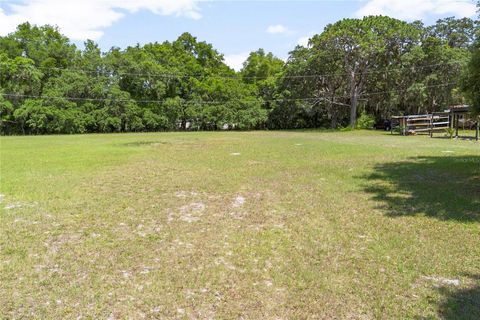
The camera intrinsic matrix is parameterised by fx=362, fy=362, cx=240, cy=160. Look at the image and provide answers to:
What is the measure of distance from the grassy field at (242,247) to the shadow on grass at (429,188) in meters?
0.05

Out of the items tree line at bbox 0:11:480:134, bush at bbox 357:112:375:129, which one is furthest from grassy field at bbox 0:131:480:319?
bush at bbox 357:112:375:129

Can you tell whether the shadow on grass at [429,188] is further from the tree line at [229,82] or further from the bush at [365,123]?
the bush at [365,123]

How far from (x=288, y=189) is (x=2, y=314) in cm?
642

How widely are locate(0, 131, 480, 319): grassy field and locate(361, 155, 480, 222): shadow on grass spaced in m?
0.05

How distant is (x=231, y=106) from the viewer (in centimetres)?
4591

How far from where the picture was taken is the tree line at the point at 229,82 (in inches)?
1363

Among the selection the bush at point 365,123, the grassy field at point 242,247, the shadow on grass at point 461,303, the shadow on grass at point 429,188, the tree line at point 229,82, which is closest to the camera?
the shadow on grass at point 461,303

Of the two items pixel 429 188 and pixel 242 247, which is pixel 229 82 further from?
pixel 242 247

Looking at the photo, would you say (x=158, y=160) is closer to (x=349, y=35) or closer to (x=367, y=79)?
(x=349, y=35)

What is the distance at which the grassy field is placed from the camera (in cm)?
357

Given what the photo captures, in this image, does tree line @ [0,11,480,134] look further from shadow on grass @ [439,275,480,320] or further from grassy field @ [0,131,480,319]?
shadow on grass @ [439,275,480,320]

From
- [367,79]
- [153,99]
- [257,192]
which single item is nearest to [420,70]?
[367,79]

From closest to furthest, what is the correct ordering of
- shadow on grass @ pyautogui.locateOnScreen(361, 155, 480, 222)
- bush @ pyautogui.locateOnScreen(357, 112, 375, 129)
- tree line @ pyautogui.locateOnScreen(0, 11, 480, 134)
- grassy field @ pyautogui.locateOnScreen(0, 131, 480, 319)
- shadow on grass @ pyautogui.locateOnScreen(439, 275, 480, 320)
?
shadow on grass @ pyautogui.locateOnScreen(439, 275, 480, 320)
grassy field @ pyautogui.locateOnScreen(0, 131, 480, 319)
shadow on grass @ pyautogui.locateOnScreen(361, 155, 480, 222)
tree line @ pyautogui.locateOnScreen(0, 11, 480, 134)
bush @ pyautogui.locateOnScreen(357, 112, 375, 129)

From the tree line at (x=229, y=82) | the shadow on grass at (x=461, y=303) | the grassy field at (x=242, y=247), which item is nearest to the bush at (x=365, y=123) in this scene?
the tree line at (x=229, y=82)
